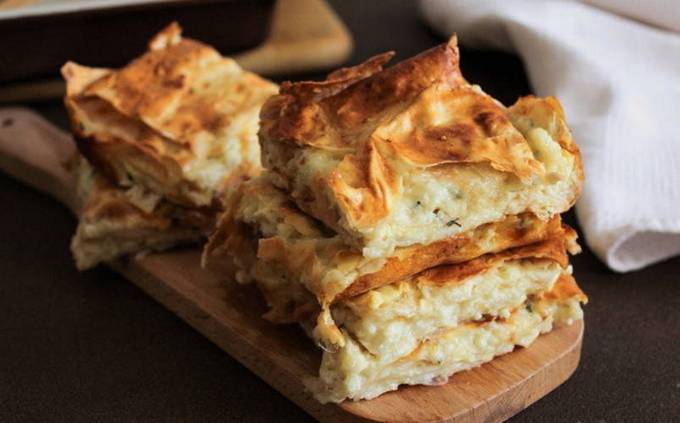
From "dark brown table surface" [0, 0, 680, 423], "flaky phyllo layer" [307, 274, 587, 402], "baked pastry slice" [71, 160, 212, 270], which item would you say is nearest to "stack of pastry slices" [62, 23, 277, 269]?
"baked pastry slice" [71, 160, 212, 270]

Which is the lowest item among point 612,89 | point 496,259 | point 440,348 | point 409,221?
point 612,89

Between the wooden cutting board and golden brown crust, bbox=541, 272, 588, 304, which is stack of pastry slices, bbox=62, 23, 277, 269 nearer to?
the wooden cutting board

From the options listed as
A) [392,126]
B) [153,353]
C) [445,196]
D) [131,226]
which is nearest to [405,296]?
[445,196]

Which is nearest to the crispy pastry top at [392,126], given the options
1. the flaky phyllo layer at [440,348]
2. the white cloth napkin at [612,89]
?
the flaky phyllo layer at [440,348]

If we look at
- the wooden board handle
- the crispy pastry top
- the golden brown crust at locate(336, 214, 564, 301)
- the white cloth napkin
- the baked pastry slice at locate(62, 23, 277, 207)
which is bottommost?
the wooden board handle

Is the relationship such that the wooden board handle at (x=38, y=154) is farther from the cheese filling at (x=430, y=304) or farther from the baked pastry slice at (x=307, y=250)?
the cheese filling at (x=430, y=304)

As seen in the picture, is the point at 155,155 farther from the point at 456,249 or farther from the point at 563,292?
the point at 563,292
